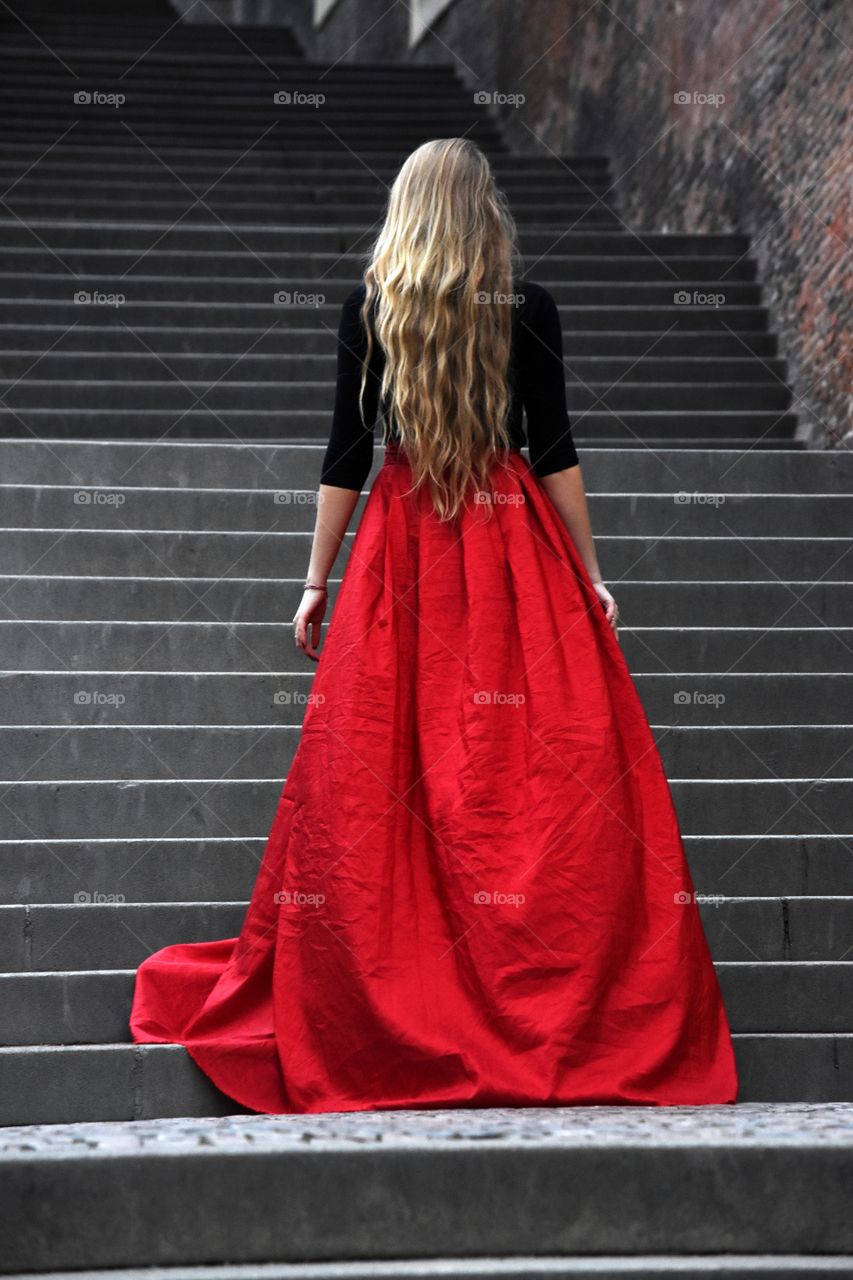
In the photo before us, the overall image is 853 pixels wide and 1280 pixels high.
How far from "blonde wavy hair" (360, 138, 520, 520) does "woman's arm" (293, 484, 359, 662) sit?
0.57 ft

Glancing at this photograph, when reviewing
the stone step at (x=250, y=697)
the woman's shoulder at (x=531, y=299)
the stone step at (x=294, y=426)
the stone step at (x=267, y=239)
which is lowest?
the stone step at (x=250, y=697)

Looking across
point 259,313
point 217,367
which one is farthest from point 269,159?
point 217,367

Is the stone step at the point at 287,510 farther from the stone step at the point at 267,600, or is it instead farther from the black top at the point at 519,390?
the black top at the point at 519,390

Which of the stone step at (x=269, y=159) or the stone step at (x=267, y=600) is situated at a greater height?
the stone step at (x=269, y=159)

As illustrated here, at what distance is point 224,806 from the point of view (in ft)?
11.9

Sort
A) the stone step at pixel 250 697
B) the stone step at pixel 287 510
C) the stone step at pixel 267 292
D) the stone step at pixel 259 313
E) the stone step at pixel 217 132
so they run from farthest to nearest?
1. the stone step at pixel 217 132
2. the stone step at pixel 267 292
3. the stone step at pixel 259 313
4. the stone step at pixel 287 510
5. the stone step at pixel 250 697

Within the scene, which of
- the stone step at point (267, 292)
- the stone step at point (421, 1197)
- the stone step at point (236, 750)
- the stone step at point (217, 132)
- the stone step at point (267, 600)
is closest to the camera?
the stone step at point (421, 1197)

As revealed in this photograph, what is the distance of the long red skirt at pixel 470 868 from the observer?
252 cm

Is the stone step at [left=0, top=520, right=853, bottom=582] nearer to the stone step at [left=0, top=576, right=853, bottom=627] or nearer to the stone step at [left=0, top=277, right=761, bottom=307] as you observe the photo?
the stone step at [left=0, top=576, right=853, bottom=627]

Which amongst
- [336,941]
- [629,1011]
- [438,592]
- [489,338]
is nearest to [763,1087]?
[629,1011]

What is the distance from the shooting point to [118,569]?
4664 mm

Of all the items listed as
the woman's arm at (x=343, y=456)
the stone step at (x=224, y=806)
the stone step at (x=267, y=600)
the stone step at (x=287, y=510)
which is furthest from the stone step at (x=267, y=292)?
the woman's arm at (x=343, y=456)

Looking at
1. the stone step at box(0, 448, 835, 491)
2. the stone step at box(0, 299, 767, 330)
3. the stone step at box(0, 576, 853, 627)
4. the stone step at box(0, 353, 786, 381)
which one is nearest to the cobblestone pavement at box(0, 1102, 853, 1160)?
the stone step at box(0, 576, 853, 627)

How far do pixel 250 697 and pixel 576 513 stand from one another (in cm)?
147
